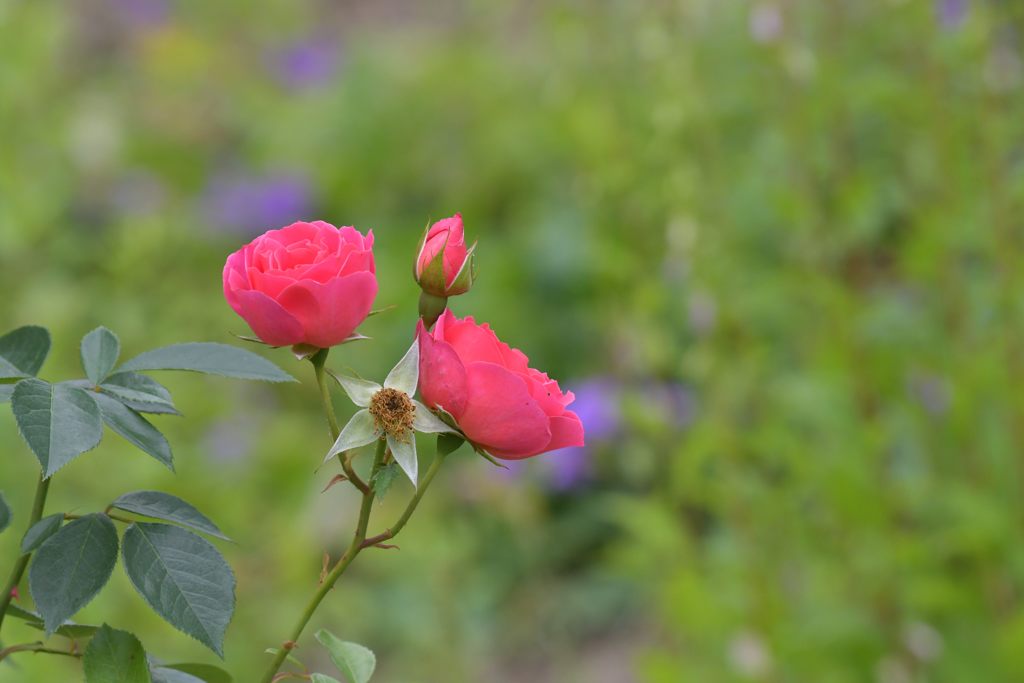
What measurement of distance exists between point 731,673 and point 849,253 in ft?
2.19

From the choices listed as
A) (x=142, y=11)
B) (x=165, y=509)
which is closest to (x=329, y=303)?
(x=165, y=509)

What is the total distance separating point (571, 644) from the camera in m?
2.66

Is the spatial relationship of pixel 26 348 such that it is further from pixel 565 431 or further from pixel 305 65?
pixel 305 65

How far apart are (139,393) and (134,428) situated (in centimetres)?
3

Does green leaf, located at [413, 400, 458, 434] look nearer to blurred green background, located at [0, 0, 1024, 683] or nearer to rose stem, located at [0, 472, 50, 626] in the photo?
rose stem, located at [0, 472, 50, 626]

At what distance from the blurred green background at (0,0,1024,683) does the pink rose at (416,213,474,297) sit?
3.25 ft

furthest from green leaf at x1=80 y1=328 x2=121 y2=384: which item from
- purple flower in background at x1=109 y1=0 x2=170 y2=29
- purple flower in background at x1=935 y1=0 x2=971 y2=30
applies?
purple flower in background at x1=109 y1=0 x2=170 y2=29

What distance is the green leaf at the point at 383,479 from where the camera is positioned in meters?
0.51

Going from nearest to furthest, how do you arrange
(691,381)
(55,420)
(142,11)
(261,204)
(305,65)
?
(55,420)
(691,381)
(261,204)
(305,65)
(142,11)

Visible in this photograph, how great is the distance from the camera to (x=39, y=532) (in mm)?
508

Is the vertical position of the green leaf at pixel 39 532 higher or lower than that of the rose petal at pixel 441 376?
lower

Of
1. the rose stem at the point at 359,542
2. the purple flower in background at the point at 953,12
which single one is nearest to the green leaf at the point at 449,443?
the rose stem at the point at 359,542

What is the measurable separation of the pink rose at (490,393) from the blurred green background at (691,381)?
1005 millimetres

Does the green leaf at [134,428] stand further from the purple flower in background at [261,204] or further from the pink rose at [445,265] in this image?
the purple flower in background at [261,204]
